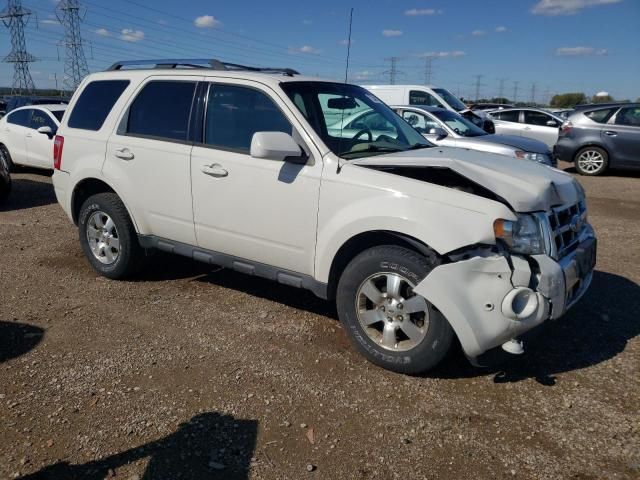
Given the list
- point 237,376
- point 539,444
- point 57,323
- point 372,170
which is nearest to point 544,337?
point 539,444

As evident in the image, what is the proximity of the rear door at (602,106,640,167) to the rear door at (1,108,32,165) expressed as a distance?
1317cm

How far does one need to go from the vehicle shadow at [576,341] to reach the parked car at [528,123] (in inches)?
468

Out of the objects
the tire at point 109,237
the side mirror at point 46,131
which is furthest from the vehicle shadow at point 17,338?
the side mirror at point 46,131

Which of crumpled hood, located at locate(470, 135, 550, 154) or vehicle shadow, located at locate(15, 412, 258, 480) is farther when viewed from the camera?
crumpled hood, located at locate(470, 135, 550, 154)

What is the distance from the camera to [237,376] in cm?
361

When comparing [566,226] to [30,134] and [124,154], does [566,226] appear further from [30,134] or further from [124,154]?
[30,134]

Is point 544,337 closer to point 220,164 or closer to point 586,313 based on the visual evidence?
point 586,313

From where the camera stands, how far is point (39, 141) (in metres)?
11.1

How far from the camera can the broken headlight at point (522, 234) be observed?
3.17 meters

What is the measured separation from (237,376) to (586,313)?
302 centimetres

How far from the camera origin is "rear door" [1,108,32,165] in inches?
450

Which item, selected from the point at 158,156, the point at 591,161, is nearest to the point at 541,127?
the point at 591,161

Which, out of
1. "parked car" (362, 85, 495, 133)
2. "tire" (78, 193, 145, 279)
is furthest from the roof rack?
"parked car" (362, 85, 495, 133)

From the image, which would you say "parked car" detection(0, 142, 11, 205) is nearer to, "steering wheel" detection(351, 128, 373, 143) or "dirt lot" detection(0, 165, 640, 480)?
"dirt lot" detection(0, 165, 640, 480)
